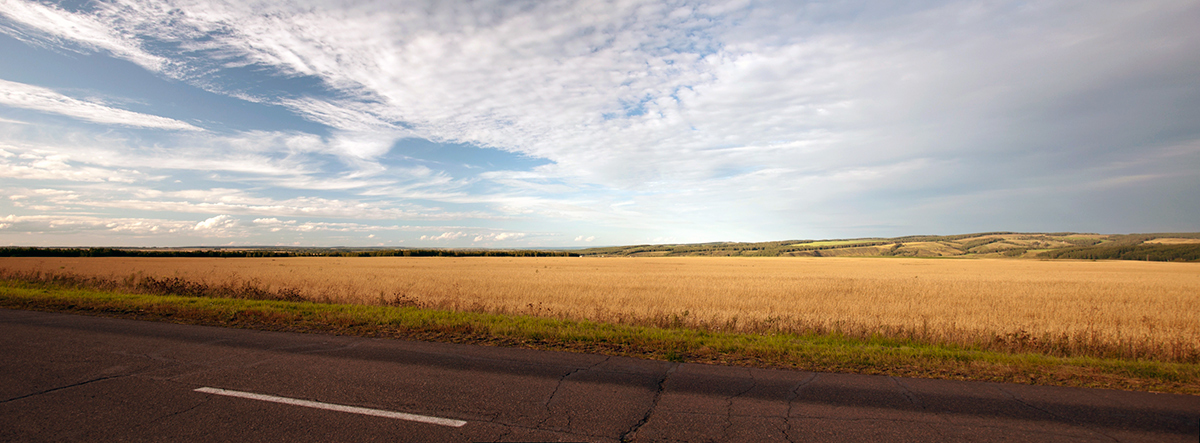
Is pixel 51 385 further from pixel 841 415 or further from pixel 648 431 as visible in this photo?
pixel 841 415

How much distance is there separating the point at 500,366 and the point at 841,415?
16.7 ft

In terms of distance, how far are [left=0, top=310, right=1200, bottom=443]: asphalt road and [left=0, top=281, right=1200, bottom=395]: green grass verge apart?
81 cm

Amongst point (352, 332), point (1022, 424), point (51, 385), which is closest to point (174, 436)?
point (51, 385)

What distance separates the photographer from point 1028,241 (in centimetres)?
16350

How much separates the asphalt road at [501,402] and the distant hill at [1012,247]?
138939 mm

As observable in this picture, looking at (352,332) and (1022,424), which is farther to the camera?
(352,332)

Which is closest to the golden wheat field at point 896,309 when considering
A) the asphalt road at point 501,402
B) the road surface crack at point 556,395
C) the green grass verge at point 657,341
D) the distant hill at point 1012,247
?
the green grass verge at point 657,341

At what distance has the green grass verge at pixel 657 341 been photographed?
7694 mm

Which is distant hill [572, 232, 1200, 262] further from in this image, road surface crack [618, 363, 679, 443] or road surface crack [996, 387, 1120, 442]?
road surface crack [618, 363, 679, 443]

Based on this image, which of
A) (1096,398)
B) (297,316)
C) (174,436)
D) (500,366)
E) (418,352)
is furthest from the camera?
(297,316)

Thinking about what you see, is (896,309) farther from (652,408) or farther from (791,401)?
(652,408)

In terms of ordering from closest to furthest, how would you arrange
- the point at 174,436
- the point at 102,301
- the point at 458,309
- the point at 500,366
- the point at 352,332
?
the point at 174,436 < the point at 500,366 < the point at 352,332 < the point at 102,301 < the point at 458,309

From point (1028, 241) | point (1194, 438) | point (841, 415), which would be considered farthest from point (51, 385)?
point (1028, 241)

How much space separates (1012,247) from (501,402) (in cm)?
19562
